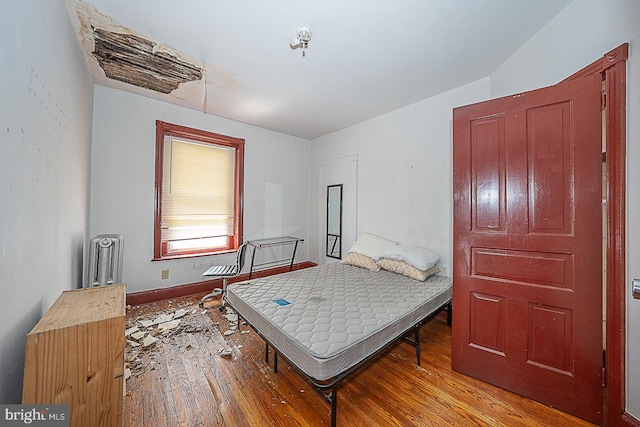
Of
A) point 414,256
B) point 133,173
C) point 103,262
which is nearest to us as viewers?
point 103,262

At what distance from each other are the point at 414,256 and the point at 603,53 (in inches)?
Result: 85.1

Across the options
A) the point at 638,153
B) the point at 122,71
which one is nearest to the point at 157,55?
the point at 122,71

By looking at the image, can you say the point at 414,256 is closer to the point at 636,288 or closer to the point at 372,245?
the point at 372,245

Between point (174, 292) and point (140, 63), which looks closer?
point (140, 63)

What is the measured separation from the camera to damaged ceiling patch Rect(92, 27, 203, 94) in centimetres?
213

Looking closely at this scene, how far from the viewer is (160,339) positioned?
238 centimetres

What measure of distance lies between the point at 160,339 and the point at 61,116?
6.79ft

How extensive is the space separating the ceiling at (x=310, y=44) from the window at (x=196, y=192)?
2.06 ft

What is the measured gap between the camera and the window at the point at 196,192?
134 inches

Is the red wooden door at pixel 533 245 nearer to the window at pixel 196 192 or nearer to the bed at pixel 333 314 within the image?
the bed at pixel 333 314

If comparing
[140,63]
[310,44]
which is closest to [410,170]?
[310,44]

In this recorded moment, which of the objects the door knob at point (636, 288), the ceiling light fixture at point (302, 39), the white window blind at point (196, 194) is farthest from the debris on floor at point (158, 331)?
the ceiling light fixture at point (302, 39)

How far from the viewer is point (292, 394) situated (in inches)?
67.4

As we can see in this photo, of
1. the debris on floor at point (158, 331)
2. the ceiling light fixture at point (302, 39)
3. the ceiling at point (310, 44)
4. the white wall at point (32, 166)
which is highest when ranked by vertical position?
the ceiling at point (310, 44)
